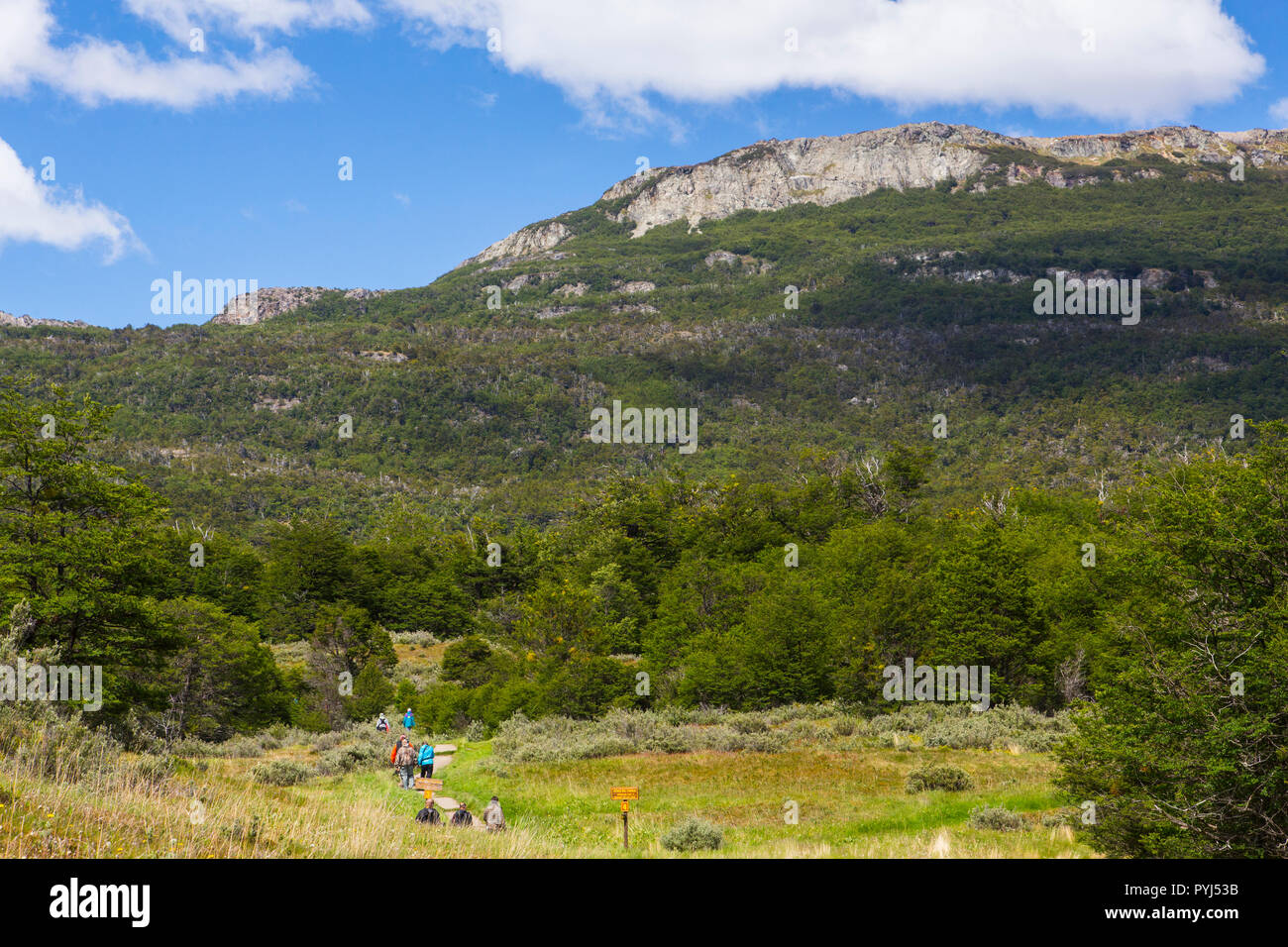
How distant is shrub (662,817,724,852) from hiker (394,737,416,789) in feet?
34.3

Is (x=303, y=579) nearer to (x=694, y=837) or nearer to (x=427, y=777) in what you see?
(x=427, y=777)

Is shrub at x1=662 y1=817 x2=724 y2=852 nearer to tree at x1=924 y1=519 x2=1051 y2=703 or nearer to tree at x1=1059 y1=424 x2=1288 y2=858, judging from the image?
tree at x1=1059 y1=424 x2=1288 y2=858

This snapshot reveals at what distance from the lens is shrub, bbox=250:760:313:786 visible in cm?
2397

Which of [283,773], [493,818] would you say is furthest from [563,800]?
[283,773]

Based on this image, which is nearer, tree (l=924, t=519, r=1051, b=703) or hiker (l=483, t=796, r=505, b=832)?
hiker (l=483, t=796, r=505, b=832)

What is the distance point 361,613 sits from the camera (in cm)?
6056

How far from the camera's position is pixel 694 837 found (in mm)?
14977

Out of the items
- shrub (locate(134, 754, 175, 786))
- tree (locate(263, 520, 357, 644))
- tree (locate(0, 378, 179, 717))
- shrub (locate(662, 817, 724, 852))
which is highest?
tree (locate(0, 378, 179, 717))

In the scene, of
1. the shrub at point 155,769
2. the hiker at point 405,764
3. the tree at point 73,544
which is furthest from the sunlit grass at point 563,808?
the tree at point 73,544

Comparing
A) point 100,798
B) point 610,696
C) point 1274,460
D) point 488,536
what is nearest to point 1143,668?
point 1274,460

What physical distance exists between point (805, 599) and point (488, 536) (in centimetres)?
6408

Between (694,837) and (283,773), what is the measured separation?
15.0m

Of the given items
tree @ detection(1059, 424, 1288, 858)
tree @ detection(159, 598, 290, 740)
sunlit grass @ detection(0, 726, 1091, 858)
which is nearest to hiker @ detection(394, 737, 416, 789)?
sunlit grass @ detection(0, 726, 1091, 858)
